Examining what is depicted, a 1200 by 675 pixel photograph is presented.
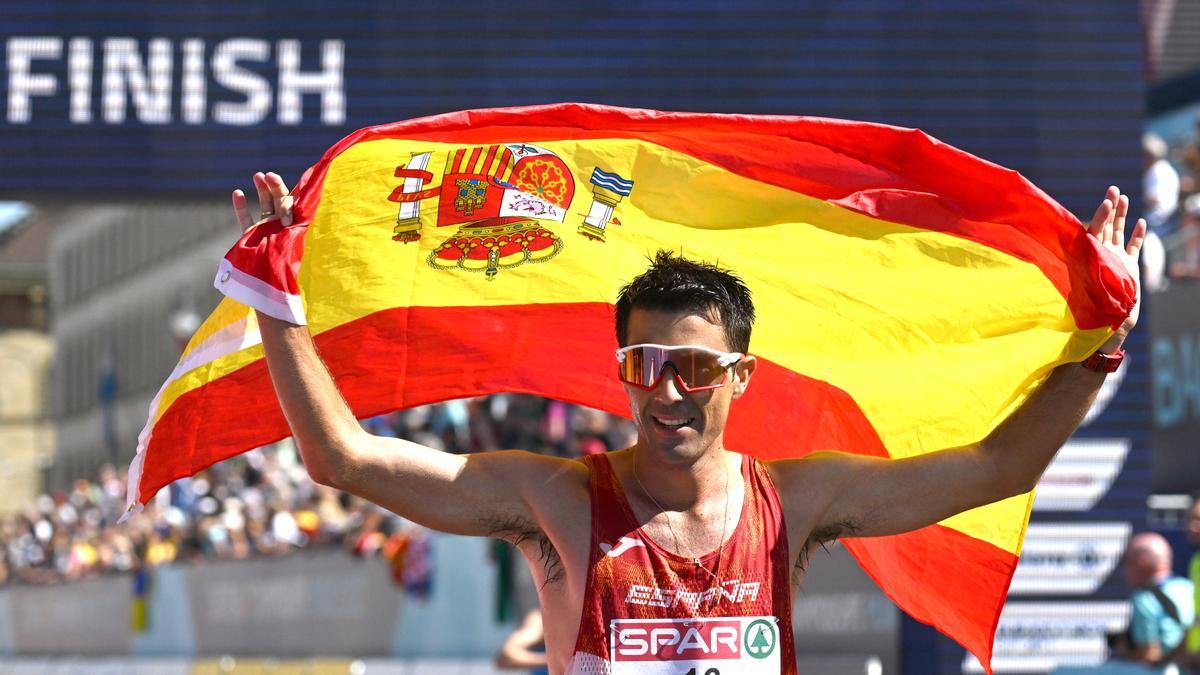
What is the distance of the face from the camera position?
3857 mm

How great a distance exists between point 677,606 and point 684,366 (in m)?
0.49

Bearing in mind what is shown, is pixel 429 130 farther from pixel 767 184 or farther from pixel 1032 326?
pixel 1032 326

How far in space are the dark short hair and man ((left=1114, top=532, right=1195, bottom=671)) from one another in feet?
15.3

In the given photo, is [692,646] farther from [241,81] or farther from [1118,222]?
[241,81]

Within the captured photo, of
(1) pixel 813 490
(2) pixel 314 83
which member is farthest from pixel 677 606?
(2) pixel 314 83

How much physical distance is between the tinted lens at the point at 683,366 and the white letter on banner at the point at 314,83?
7.25 metres

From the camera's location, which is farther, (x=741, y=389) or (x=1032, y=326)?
(x=1032, y=326)

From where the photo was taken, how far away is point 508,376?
4.99 m

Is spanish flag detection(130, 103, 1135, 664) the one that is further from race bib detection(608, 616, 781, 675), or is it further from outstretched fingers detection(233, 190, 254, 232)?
race bib detection(608, 616, 781, 675)

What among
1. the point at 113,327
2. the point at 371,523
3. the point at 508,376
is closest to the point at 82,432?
the point at 113,327

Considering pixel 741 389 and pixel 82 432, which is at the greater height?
pixel 741 389

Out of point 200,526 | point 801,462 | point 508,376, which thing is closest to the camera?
point 801,462

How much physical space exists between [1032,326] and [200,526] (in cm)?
1652

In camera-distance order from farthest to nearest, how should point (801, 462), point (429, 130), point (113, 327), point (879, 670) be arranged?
point (113, 327) < point (879, 670) < point (429, 130) < point (801, 462)
